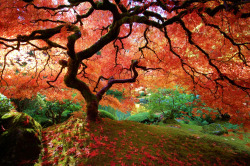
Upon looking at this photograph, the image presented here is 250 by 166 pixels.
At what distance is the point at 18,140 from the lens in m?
2.38

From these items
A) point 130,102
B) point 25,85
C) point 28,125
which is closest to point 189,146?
point 130,102

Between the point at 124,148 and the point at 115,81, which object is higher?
the point at 115,81

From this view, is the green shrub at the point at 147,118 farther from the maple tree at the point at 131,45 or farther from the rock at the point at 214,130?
the rock at the point at 214,130

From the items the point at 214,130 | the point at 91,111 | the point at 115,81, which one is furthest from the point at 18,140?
the point at 214,130

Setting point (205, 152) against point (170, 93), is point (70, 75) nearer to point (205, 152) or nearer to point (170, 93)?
point (205, 152)

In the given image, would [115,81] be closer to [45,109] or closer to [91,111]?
[91,111]

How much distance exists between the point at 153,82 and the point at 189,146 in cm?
334

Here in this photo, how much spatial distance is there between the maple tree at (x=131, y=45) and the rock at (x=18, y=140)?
1548 millimetres

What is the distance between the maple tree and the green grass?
2.88ft

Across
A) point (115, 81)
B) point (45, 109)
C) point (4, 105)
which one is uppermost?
point (115, 81)

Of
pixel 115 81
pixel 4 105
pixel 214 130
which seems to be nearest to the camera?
pixel 4 105

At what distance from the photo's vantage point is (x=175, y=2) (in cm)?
296

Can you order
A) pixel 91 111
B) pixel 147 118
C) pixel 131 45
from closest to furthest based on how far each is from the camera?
pixel 91 111, pixel 131 45, pixel 147 118

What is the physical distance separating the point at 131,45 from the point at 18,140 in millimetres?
6061
